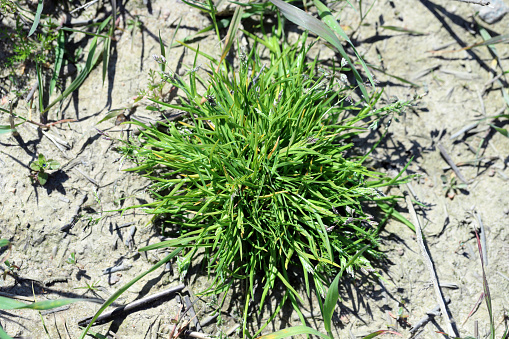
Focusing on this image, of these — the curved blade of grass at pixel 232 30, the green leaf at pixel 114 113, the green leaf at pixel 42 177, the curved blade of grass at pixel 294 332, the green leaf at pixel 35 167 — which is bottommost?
the curved blade of grass at pixel 294 332

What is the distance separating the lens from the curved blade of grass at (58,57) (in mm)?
2755

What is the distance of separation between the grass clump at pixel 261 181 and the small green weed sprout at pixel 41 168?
23.1 inches

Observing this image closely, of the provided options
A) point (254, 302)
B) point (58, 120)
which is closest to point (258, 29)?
point (58, 120)

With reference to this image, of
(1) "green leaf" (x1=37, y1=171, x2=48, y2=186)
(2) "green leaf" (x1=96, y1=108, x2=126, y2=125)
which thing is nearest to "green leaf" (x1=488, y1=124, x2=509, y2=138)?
(2) "green leaf" (x1=96, y1=108, x2=126, y2=125)

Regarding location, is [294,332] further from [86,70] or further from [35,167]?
[86,70]

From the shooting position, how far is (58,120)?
2713 millimetres

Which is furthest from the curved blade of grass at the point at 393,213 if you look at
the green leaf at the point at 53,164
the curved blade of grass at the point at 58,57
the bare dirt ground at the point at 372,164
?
the curved blade of grass at the point at 58,57

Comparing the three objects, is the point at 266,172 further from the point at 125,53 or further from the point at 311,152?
the point at 125,53

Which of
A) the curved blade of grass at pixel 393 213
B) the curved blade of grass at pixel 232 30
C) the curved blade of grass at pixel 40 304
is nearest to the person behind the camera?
the curved blade of grass at pixel 40 304

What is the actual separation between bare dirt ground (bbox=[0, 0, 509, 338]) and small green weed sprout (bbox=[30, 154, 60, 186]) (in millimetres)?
57

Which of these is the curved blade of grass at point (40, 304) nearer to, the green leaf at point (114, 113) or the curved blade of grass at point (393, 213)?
the green leaf at point (114, 113)

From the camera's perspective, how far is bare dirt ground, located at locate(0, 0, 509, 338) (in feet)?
8.08

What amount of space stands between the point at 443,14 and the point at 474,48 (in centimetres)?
39

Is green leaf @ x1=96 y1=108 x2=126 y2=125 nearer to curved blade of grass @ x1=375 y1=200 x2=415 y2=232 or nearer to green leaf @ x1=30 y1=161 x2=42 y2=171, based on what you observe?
green leaf @ x1=30 y1=161 x2=42 y2=171
